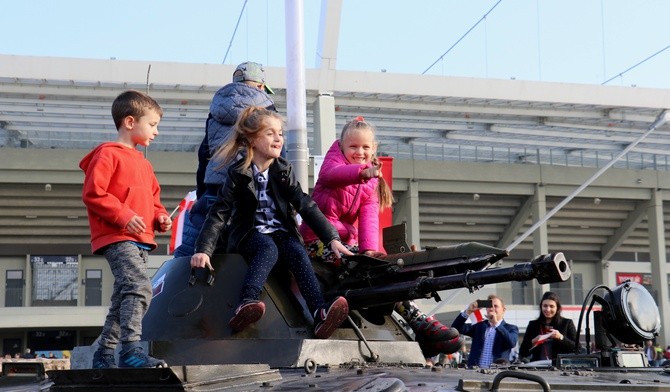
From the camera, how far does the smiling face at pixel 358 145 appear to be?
7355 millimetres

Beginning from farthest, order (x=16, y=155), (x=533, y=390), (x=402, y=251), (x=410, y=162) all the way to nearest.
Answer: (x=410, y=162)
(x=16, y=155)
(x=402, y=251)
(x=533, y=390)

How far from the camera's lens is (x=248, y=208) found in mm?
6488

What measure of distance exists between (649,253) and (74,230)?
22581 mm

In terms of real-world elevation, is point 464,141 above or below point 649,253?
above

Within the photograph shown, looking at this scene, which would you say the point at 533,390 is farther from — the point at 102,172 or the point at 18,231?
the point at 18,231

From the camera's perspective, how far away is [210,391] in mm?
4555

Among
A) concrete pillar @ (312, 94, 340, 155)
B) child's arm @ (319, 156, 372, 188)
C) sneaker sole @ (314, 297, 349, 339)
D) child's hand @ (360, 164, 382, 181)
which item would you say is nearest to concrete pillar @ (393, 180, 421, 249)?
concrete pillar @ (312, 94, 340, 155)

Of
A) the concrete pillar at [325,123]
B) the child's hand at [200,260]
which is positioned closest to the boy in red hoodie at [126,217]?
the child's hand at [200,260]

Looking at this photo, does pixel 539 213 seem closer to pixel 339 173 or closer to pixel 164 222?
pixel 339 173

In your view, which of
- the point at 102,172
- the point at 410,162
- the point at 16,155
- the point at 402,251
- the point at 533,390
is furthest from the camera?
the point at 410,162

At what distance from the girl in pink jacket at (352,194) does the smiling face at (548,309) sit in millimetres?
2533

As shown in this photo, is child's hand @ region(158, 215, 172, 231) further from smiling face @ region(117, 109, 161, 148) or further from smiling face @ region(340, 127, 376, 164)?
smiling face @ region(340, 127, 376, 164)

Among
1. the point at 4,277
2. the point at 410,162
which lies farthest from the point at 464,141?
the point at 4,277

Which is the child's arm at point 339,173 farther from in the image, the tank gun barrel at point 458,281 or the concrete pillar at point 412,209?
the concrete pillar at point 412,209
